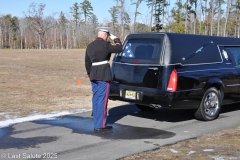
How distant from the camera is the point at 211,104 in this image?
796 centimetres

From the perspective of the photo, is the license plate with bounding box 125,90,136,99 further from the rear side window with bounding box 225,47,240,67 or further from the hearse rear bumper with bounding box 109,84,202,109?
the rear side window with bounding box 225,47,240,67

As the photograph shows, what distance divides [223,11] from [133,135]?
74.2 meters

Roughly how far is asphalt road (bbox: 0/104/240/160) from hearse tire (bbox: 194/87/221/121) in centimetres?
15

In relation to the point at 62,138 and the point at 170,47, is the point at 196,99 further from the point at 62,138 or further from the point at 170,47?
the point at 62,138

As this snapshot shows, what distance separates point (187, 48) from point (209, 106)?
1.32 meters

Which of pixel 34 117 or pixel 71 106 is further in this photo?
pixel 71 106

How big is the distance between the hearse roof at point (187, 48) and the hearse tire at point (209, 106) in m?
0.65

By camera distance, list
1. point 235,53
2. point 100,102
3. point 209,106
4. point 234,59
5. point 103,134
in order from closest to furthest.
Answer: point 103,134 < point 100,102 < point 209,106 < point 234,59 < point 235,53

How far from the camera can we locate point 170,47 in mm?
7266

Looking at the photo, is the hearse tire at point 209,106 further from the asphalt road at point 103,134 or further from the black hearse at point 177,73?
the asphalt road at point 103,134

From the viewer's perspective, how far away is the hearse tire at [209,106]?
775 cm

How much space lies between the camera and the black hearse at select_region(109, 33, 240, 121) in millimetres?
7105

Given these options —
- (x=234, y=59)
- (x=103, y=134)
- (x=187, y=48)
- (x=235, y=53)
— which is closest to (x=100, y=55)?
(x=103, y=134)

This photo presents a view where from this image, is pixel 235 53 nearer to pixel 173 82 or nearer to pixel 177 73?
pixel 177 73
